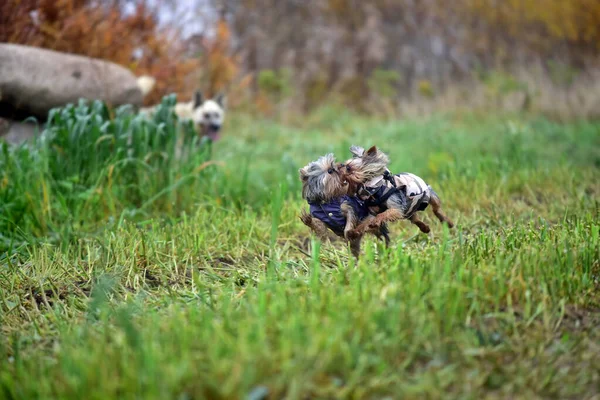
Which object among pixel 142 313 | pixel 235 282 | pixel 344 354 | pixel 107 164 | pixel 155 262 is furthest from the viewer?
pixel 107 164

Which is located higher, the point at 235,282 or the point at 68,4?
the point at 68,4

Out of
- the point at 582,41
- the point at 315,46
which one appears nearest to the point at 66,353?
the point at 315,46

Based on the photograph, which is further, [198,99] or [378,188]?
[198,99]

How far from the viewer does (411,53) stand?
13172mm

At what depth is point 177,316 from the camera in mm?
2082

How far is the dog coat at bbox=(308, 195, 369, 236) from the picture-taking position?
2.63 metres

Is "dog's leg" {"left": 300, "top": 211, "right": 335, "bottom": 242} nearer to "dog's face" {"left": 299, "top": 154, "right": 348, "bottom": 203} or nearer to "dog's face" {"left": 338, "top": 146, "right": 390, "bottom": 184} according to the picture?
"dog's face" {"left": 299, "top": 154, "right": 348, "bottom": 203}

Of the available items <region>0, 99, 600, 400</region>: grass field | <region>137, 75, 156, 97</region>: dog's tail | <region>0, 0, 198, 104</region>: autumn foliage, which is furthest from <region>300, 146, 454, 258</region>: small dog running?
<region>0, 0, 198, 104</region>: autumn foliage

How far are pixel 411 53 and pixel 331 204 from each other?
11311mm

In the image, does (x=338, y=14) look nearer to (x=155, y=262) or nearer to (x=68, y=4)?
(x=68, y=4)

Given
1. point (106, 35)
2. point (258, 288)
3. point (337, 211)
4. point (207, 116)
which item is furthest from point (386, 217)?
point (106, 35)

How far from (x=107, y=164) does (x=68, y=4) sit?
3.19 meters

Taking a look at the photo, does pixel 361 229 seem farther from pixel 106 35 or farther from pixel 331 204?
pixel 106 35

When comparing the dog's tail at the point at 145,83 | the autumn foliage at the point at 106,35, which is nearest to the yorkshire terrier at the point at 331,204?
the dog's tail at the point at 145,83
